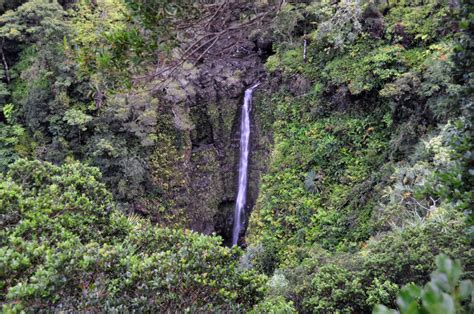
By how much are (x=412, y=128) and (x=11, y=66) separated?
13619 millimetres

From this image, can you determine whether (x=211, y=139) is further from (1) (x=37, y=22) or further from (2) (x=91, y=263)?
(2) (x=91, y=263)

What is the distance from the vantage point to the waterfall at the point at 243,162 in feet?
40.5

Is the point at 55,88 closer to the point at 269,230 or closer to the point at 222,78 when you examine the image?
the point at 222,78

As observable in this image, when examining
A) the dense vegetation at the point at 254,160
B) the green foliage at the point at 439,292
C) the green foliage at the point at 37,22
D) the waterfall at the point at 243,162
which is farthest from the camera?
the waterfall at the point at 243,162

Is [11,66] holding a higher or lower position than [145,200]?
higher

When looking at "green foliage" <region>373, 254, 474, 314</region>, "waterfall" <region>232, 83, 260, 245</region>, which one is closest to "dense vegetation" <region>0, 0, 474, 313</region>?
"green foliage" <region>373, 254, 474, 314</region>

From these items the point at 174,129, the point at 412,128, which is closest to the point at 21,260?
the point at 412,128

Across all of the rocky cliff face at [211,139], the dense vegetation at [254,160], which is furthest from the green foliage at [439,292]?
the rocky cliff face at [211,139]

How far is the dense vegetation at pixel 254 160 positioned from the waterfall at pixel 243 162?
0.65 m

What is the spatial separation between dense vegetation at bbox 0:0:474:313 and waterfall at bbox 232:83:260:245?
653mm

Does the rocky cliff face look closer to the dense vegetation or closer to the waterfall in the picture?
the dense vegetation

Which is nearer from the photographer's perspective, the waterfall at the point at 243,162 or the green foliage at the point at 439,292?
the green foliage at the point at 439,292

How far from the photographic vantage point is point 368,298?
15.0ft

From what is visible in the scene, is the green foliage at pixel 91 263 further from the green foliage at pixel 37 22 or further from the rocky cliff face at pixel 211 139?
the rocky cliff face at pixel 211 139
